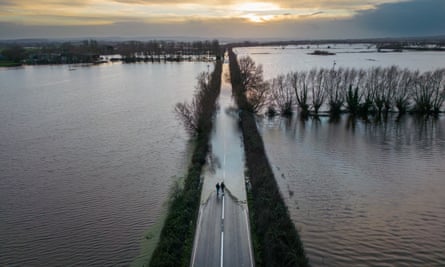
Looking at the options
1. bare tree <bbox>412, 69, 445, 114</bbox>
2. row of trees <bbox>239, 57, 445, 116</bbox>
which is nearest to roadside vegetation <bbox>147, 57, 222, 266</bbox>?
row of trees <bbox>239, 57, 445, 116</bbox>

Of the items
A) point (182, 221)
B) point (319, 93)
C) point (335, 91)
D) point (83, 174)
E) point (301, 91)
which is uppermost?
point (301, 91)

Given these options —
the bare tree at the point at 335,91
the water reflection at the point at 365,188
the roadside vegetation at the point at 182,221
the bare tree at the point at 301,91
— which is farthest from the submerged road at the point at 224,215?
the bare tree at the point at 335,91

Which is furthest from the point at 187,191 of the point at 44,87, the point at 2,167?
the point at 44,87

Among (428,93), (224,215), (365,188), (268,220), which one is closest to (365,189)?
(365,188)

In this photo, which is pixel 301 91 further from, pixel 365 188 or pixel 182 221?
pixel 182 221

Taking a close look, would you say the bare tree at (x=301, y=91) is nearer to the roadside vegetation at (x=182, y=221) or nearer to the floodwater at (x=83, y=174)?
the floodwater at (x=83, y=174)
